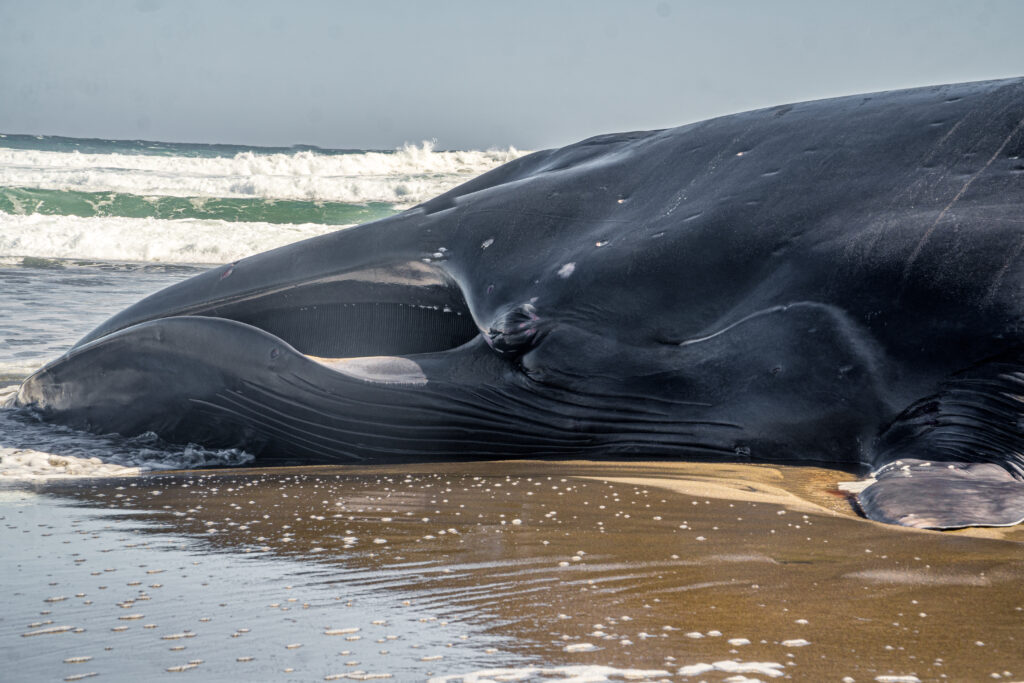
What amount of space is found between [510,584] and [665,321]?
191 centimetres

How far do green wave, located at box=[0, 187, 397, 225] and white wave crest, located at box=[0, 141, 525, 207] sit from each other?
1233 mm

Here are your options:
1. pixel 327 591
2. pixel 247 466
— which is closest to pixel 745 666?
pixel 327 591

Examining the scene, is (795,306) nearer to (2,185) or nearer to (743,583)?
(743,583)

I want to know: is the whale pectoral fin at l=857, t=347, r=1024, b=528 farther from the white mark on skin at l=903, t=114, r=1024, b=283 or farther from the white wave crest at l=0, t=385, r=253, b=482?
the white wave crest at l=0, t=385, r=253, b=482

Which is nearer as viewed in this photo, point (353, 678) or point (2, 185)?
point (353, 678)

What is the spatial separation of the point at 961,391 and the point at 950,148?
1019 mm

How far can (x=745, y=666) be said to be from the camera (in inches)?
77.8

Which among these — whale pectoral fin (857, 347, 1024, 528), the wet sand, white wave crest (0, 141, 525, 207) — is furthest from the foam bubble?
white wave crest (0, 141, 525, 207)

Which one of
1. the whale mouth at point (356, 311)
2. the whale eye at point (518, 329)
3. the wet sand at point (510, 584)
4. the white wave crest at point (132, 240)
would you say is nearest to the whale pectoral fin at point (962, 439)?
the wet sand at point (510, 584)

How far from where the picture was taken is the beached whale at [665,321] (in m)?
3.71

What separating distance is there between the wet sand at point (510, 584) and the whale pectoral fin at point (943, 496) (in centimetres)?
8

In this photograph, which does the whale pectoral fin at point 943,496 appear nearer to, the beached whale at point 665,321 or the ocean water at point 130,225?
the beached whale at point 665,321

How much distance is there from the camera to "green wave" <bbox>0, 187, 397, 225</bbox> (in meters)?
29.1

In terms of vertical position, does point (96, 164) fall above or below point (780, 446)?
above
